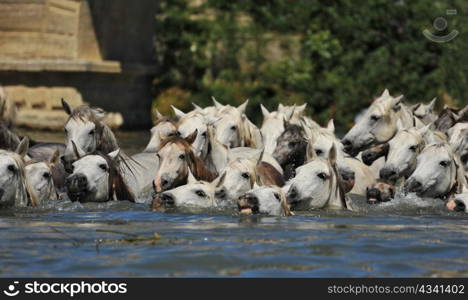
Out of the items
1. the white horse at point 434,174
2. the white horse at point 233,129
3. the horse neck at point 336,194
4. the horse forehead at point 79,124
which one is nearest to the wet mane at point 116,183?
the horse forehead at point 79,124

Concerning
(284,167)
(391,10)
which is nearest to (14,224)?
(284,167)

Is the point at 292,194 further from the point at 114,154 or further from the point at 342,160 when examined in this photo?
the point at 114,154

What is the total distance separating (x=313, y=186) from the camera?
11062 mm

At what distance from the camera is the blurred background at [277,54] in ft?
86.8

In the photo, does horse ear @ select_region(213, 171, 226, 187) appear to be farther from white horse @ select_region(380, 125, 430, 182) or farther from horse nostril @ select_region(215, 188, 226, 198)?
white horse @ select_region(380, 125, 430, 182)

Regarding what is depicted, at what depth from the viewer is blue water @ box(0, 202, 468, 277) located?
8445 mm

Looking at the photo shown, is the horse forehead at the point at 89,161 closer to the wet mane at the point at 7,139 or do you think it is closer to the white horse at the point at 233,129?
the wet mane at the point at 7,139

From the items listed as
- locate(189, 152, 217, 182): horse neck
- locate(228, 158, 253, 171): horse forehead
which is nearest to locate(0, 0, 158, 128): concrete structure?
locate(189, 152, 217, 182): horse neck

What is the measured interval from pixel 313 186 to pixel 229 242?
5.40ft

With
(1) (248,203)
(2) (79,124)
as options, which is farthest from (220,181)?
(2) (79,124)

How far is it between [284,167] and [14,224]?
3.51 m

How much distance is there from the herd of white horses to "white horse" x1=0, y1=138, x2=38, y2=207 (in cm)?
1

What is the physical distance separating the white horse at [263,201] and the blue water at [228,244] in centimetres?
10

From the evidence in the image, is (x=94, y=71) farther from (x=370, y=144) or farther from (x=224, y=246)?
(x=224, y=246)
